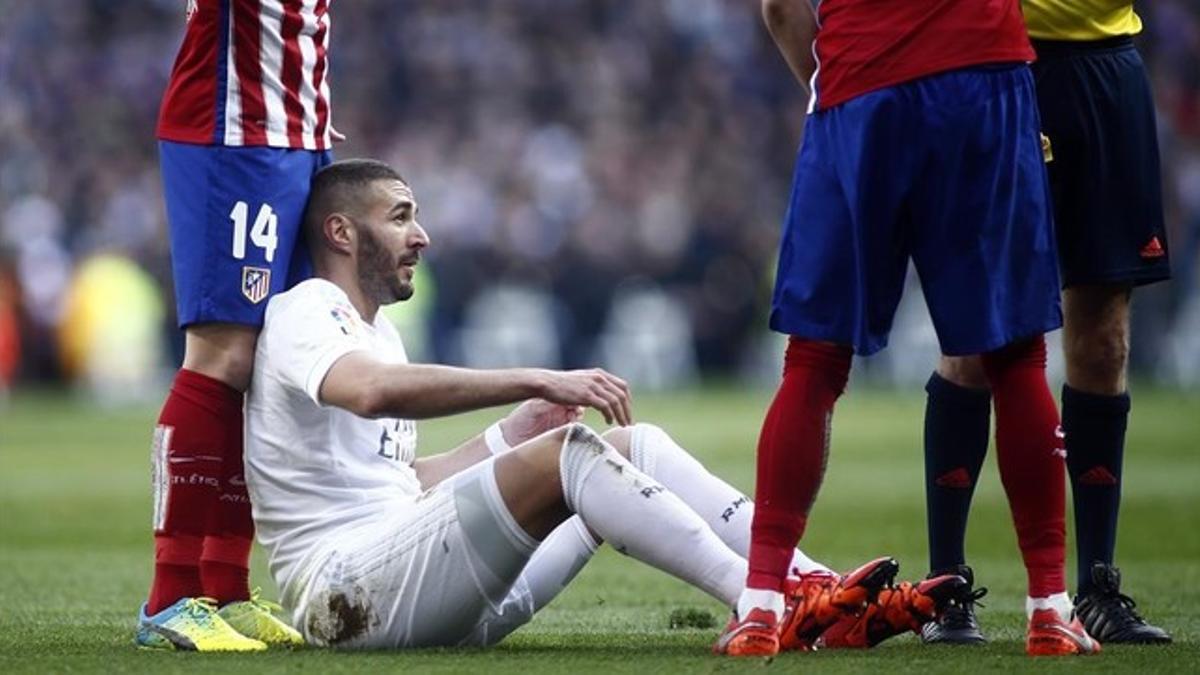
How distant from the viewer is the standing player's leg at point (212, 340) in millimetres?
5352

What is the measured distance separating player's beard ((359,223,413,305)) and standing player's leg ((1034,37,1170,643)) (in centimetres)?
175

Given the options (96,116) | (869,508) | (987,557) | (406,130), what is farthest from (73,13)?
(987,557)

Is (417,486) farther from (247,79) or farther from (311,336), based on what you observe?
(247,79)

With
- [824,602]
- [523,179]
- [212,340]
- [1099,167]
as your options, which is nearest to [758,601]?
[824,602]

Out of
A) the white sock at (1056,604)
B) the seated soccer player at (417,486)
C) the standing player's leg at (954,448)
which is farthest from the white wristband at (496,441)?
the white sock at (1056,604)

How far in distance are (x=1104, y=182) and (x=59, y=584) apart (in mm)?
3793

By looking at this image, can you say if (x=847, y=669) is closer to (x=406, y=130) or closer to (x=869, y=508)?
(x=869, y=508)

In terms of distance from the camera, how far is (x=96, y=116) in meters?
26.4

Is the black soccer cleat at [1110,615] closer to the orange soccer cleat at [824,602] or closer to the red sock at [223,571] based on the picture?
the orange soccer cleat at [824,602]

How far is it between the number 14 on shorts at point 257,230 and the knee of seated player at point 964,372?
1.72m

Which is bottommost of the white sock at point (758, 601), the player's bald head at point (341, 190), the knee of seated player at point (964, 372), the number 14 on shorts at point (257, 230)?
the white sock at point (758, 601)

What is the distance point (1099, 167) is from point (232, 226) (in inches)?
87.3

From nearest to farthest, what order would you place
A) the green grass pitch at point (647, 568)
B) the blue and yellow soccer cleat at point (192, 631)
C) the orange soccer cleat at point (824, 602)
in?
1. the green grass pitch at point (647, 568)
2. the orange soccer cleat at point (824, 602)
3. the blue and yellow soccer cleat at point (192, 631)

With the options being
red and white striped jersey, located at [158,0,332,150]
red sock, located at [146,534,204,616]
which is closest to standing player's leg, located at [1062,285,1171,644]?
→ red and white striped jersey, located at [158,0,332,150]
